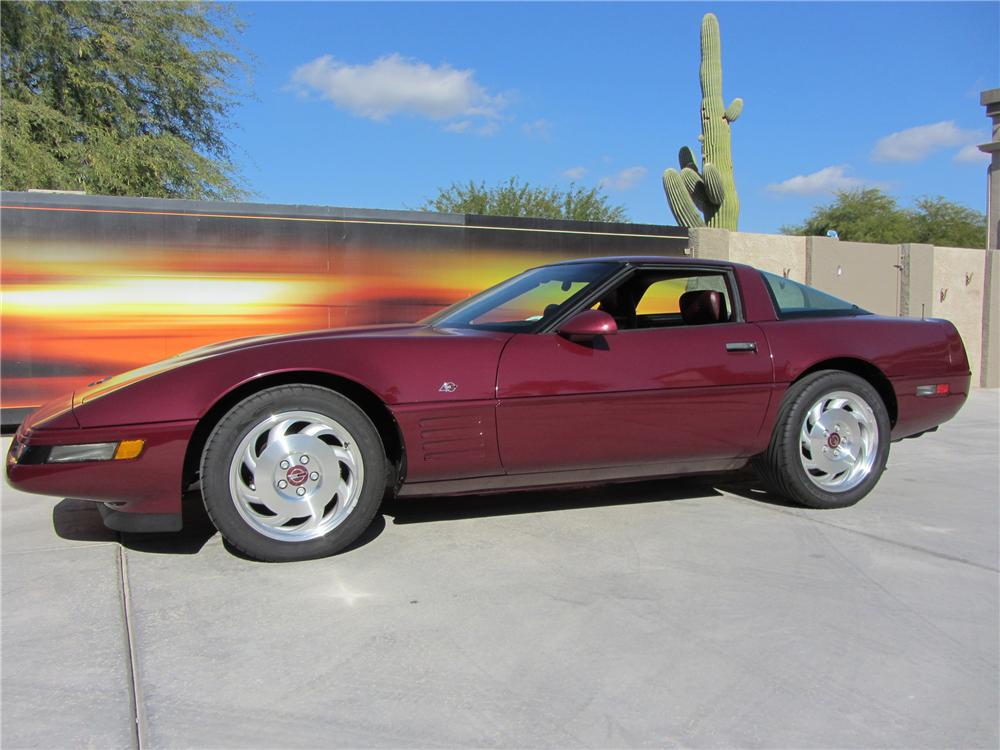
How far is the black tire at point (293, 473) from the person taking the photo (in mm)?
3133

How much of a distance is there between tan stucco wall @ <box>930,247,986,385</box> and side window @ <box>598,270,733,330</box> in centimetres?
988

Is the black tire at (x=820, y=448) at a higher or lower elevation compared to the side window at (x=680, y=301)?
lower

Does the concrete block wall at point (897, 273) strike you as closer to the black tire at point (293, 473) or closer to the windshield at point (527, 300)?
the windshield at point (527, 300)

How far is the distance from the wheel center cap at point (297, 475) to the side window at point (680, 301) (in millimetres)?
1731

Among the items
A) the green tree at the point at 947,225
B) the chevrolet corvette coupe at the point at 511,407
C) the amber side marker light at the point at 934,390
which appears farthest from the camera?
the green tree at the point at 947,225

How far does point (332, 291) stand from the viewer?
8.16 meters

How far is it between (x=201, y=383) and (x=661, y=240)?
8.12 m

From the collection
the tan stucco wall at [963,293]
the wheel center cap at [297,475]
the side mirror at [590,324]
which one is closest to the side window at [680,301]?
the side mirror at [590,324]

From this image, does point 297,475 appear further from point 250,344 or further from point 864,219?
point 864,219

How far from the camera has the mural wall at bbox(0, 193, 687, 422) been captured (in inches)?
279

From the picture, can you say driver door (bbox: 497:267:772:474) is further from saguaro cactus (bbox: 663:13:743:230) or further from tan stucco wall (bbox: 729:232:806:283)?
A: saguaro cactus (bbox: 663:13:743:230)

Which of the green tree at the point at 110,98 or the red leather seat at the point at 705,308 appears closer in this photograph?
the red leather seat at the point at 705,308

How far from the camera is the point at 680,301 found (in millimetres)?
4285

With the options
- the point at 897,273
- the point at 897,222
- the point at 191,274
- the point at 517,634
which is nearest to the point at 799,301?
the point at 517,634
